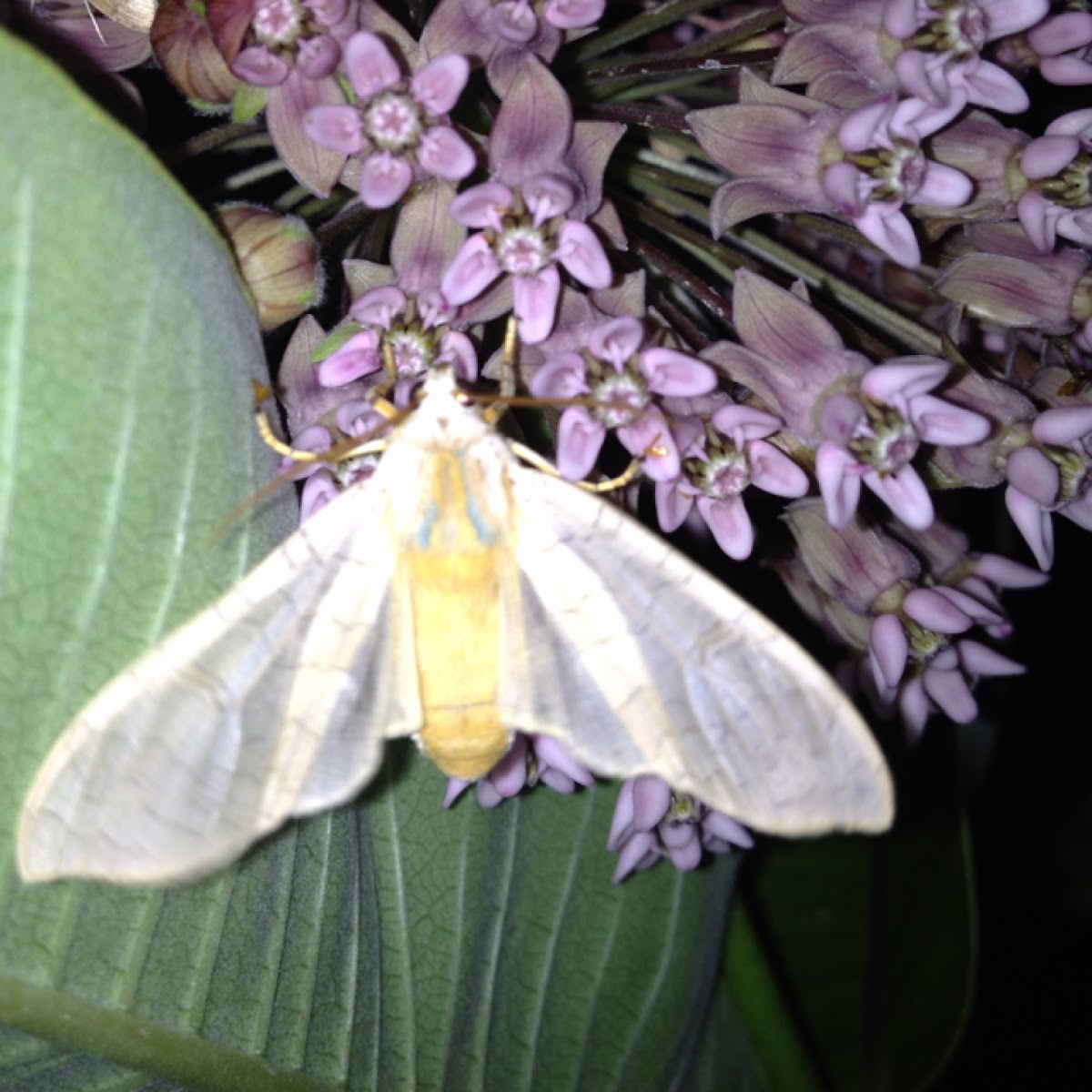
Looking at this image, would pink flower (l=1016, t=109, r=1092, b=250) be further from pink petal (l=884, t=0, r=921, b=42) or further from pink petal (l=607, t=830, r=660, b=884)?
pink petal (l=607, t=830, r=660, b=884)

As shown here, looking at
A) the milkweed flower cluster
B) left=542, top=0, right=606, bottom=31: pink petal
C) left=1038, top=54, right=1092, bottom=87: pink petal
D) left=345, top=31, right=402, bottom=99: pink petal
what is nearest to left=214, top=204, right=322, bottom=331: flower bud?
the milkweed flower cluster

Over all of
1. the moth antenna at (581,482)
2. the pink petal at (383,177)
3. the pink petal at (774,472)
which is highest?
the pink petal at (383,177)

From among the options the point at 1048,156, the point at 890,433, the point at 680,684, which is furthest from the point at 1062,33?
the point at 680,684

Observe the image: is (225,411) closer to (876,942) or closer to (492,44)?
(492,44)

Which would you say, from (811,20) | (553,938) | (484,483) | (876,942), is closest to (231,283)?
(484,483)

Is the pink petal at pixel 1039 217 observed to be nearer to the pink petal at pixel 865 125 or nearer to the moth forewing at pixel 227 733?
the pink petal at pixel 865 125

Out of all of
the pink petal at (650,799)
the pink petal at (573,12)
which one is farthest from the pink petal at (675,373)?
the pink petal at (650,799)
